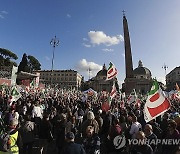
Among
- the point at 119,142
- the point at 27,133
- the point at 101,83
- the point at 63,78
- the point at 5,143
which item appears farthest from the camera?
the point at 63,78

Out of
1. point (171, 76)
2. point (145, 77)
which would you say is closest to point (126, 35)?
point (145, 77)

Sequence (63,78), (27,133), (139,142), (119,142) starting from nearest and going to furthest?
1. (139,142)
2. (119,142)
3. (27,133)
4. (63,78)

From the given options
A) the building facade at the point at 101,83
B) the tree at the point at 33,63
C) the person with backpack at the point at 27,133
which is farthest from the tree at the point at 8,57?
the person with backpack at the point at 27,133

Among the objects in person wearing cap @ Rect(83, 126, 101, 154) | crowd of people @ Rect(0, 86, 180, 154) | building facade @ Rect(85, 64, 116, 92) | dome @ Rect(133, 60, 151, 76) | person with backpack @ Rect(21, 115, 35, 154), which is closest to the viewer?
crowd of people @ Rect(0, 86, 180, 154)

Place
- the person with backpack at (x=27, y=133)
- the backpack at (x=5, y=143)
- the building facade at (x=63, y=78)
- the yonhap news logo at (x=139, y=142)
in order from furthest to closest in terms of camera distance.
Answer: the building facade at (x=63, y=78) < the person with backpack at (x=27, y=133) < the yonhap news logo at (x=139, y=142) < the backpack at (x=5, y=143)

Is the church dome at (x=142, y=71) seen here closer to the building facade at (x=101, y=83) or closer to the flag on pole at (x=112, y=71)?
the building facade at (x=101, y=83)

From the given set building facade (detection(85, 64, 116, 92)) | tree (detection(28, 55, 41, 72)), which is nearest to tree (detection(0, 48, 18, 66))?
tree (detection(28, 55, 41, 72))

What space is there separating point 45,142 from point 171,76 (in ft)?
391

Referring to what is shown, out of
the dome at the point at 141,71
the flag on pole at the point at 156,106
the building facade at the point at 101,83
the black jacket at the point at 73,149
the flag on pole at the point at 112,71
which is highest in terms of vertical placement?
the dome at the point at 141,71

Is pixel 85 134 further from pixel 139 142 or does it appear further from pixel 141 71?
pixel 141 71

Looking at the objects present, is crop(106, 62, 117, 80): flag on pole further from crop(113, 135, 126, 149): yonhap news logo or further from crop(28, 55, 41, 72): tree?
crop(28, 55, 41, 72): tree

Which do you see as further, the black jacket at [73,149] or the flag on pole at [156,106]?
the flag on pole at [156,106]

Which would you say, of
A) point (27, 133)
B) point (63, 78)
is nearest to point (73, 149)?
point (27, 133)

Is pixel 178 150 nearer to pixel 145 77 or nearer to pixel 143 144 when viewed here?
pixel 143 144
